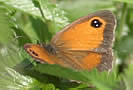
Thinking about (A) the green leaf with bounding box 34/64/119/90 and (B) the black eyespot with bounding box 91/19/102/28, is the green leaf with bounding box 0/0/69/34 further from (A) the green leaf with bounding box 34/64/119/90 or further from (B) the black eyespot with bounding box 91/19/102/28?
(A) the green leaf with bounding box 34/64/119/90

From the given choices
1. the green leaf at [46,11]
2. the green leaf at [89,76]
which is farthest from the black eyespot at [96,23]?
the green leaf at [89,76]

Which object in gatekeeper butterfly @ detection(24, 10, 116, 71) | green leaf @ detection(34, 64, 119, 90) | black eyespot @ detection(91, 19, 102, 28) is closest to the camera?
green leaf @ detection(34, 64, 119, 90)

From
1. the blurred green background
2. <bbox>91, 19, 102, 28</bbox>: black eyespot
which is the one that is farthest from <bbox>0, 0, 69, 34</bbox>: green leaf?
<bbox>91, 19, 102, 28</bbox>: black eyespot

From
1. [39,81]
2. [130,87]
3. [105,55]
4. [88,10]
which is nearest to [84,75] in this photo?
[130,87]

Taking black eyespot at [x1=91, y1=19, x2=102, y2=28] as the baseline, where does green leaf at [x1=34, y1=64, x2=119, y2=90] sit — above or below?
below

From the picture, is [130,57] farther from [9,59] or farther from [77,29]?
[9,59]

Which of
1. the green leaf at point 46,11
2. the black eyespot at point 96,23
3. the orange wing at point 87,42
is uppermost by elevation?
the green leaf at point 46,11

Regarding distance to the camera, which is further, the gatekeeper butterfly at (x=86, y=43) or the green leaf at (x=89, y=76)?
the gatekeeper butterfly at (x=86, y=43)

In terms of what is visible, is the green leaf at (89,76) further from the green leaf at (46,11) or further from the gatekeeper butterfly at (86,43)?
the green leaf at (46,11)
